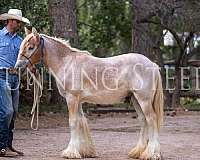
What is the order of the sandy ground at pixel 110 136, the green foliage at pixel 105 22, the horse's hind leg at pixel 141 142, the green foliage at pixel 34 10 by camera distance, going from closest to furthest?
the horse's hind leg at pixel 141 142
the sandy ground at pixel 110 136
the green foliage at pixel 34 10
the green foliage at pixel 105 22

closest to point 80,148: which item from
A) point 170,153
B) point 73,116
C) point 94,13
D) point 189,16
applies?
point 73,116

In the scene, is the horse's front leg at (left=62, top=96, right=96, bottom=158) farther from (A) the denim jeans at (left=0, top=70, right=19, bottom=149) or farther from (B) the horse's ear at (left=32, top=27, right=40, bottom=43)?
(B) the horse's ear at (left=32, top=27, right=40, bottom=43)

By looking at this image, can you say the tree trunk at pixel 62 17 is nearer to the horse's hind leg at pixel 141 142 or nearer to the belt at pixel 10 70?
the belt at pixel 10 70

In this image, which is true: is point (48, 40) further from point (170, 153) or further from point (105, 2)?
point (105, 2)

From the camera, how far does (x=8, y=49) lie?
7238 millimetres

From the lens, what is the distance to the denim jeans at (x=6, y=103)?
7.09 meters

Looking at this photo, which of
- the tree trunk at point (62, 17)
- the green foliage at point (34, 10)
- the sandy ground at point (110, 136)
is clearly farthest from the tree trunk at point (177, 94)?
the green foliage at point (34, 10)

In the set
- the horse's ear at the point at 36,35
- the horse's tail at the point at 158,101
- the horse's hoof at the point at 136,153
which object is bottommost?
the horse's hoof at the point at 136,153

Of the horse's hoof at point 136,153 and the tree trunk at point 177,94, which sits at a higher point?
the tree trunk at point 177,94

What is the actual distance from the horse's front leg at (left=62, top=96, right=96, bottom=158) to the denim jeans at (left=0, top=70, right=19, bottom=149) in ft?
2.68

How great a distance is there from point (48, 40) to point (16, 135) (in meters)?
3.48

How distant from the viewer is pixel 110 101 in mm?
7215

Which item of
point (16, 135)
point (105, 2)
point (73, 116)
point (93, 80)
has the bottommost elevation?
point (16, 135)

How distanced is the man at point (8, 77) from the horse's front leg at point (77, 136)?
0.82 meters
